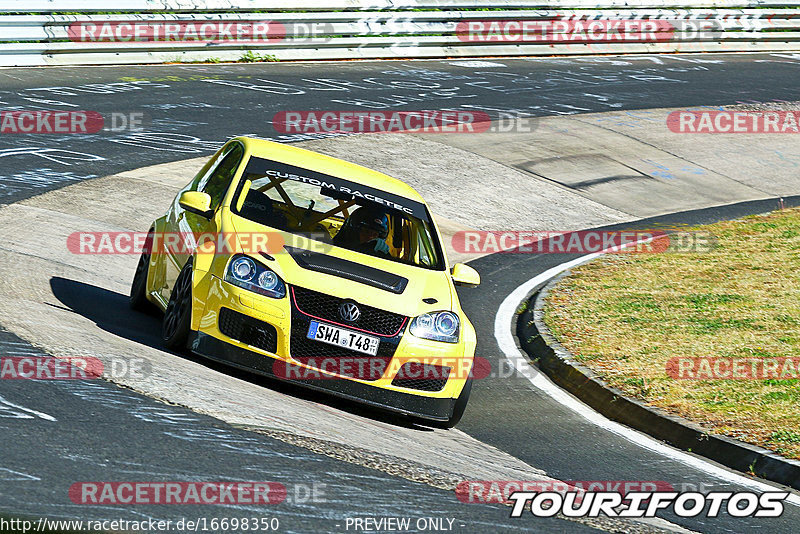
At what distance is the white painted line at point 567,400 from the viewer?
7.62m

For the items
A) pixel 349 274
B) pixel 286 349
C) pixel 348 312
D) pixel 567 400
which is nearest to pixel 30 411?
pixel 286 349

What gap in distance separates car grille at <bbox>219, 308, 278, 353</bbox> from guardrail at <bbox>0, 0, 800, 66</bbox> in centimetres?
1252

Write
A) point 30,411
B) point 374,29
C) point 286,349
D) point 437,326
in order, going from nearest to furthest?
point 30,411 → point 286,349 → point 437,326 → point 374,29

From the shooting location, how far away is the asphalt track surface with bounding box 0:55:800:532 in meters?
5.64

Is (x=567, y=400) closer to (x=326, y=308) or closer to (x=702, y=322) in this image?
(x=702, y=322)

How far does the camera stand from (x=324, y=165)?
9109mm

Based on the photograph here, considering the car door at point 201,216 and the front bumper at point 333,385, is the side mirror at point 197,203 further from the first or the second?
the front bumper at point 333,385

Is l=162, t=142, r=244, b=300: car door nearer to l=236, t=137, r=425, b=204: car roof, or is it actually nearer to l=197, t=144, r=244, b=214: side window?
l=197, t=144, r=244, b=214: side window

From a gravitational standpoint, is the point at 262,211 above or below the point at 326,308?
above

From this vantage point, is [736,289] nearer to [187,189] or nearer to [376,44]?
[187,189]

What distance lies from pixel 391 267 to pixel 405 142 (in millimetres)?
10119

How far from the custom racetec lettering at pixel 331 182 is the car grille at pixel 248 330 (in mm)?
1602

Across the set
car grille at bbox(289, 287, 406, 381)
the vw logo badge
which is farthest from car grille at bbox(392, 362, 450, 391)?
the vw logo badge

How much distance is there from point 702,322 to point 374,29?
13983 mm
